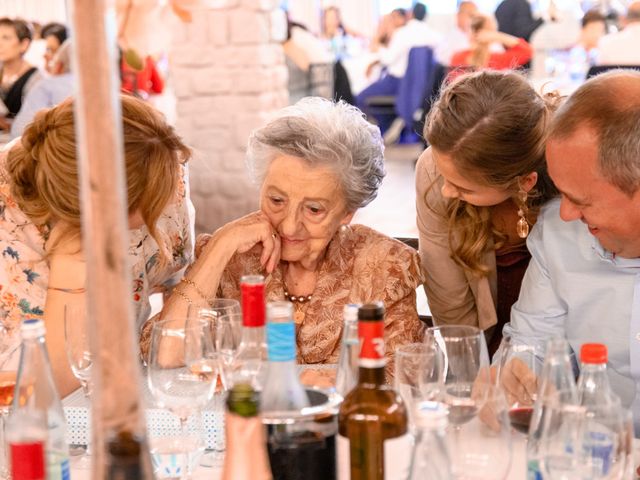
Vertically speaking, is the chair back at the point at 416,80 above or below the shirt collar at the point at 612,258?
below

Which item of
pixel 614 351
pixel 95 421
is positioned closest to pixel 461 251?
pixel 614 351

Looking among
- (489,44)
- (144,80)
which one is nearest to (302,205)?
(144,80)

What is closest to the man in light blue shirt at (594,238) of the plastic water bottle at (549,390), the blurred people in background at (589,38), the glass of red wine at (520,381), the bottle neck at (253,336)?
the glass of red wine at (520,381)

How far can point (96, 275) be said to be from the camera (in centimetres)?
76

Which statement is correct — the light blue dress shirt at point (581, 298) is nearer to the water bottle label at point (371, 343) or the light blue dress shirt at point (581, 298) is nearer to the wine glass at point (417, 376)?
the wine glass at point (417, 376)

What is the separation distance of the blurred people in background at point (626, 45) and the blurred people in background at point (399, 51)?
253cm

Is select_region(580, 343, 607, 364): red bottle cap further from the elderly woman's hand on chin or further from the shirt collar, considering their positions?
the elderly woman's hand on chin

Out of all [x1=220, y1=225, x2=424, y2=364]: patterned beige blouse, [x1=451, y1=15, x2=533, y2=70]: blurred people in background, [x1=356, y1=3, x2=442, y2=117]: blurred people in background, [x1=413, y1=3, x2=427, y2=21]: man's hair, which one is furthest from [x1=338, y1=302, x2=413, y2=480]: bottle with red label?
[x1=413, y1=3, x2=427, y2=21]: man's hair

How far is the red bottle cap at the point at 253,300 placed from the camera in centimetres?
126

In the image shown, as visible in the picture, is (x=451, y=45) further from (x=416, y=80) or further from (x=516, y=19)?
(x=516, y=19)

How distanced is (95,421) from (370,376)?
402mm

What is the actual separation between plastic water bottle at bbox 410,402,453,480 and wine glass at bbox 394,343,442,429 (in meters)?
0.34

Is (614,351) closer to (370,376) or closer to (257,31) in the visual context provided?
(370,376)

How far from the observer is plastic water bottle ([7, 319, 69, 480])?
1192 millimetres
